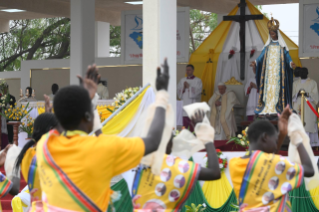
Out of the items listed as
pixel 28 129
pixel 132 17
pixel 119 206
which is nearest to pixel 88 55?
pixel 28 129

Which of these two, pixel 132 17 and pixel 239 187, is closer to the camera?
pixel 239 187

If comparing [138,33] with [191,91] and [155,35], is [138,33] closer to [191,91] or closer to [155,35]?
[191,91]

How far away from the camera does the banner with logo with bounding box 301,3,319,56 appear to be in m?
12.9

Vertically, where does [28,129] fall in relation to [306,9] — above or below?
below

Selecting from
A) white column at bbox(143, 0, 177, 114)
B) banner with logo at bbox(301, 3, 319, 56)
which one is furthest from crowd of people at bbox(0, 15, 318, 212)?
banner with logo at bbox(301, 3, 319, 56)

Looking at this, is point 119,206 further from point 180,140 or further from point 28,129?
point 28,129

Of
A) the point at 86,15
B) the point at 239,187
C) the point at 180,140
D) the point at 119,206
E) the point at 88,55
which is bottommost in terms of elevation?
the point at 119,206

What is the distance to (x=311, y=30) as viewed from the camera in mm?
13023

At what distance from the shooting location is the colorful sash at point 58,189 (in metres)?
2.29

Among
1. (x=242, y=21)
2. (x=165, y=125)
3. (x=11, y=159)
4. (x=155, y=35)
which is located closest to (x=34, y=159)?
(x=11, y=159)

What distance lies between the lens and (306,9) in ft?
42.7

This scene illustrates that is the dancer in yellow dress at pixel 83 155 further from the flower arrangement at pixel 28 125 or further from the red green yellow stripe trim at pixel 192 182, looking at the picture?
the flower arrangement at pixel 28 125

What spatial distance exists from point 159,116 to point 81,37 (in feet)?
32.0

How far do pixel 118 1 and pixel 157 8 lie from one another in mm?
7542
